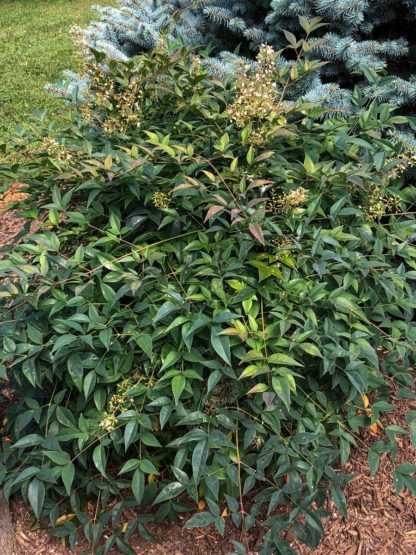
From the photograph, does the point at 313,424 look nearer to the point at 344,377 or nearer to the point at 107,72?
the point at 344,377

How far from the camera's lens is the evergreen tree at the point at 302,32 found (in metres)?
2.93

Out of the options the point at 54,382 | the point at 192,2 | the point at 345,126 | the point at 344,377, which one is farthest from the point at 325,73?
the point at 54,382

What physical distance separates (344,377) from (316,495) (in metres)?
0.41

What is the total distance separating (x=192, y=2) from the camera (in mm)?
3482

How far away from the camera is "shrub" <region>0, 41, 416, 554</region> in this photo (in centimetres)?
179

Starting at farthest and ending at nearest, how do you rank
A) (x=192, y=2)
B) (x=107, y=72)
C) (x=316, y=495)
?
1. (x=192, y=2)
2. (x=107, y=72)
3. (x=316, y=495)

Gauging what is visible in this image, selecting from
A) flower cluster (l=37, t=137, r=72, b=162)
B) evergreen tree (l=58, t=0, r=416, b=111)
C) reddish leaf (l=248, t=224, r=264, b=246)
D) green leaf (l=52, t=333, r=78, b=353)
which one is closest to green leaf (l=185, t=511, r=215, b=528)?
green leaf (l=52, t=333, r=78, b=353)

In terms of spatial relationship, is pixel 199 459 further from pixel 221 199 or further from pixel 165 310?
pixel 221 199

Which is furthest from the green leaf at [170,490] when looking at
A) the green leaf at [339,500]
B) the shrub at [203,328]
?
the green leaf at [339,500]

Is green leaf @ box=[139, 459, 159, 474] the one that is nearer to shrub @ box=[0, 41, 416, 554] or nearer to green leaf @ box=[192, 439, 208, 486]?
shrub @ box=[0, 41, 416, 554]

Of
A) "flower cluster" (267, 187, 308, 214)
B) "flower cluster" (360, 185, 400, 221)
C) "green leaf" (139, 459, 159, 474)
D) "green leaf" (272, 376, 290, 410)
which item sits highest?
"flower cluster" (267, 187, 308, 214)

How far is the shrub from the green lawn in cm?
Answer: 288

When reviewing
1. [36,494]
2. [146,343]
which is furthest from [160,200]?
[36,494]

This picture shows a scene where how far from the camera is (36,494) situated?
1.76 m
